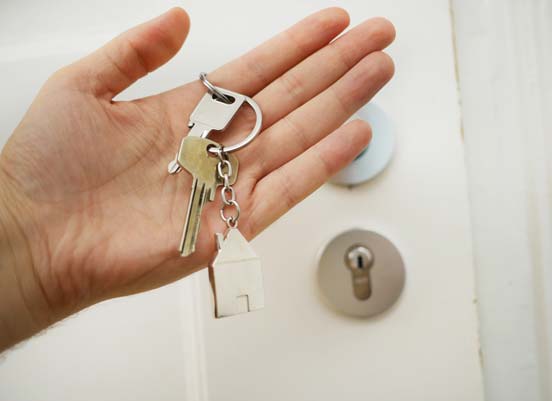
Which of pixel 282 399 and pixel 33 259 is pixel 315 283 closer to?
pixel 282 399

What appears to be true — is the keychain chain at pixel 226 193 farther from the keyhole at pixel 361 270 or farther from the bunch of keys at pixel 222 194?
the keyhole at pixel 361 270

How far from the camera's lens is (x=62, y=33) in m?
0.60

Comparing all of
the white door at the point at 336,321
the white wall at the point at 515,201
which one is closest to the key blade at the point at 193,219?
the white door at the point at 336,321

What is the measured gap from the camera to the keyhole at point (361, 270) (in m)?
0.51

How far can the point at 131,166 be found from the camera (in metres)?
0.52

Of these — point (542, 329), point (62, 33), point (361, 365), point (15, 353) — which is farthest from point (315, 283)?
point (62, 33)

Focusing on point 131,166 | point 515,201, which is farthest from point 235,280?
point 515,201

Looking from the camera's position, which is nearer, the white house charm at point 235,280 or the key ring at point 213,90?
the white house charm at point 235,280

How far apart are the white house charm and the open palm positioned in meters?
0.06

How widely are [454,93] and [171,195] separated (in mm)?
373

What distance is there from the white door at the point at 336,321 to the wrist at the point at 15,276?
0.05m

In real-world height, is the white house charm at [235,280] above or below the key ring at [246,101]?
below

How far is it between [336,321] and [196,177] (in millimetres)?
243

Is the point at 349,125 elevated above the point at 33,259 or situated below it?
above
